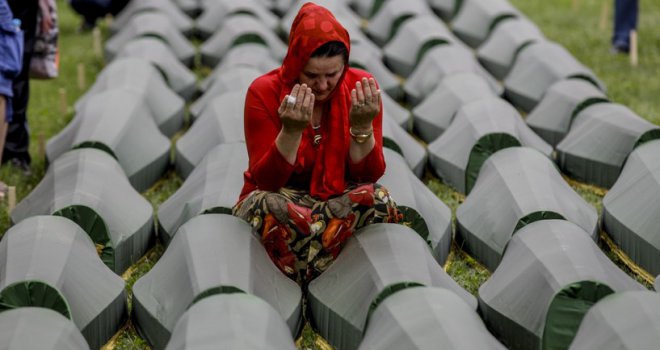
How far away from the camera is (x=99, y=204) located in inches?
133

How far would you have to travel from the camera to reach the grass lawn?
3.43 metres

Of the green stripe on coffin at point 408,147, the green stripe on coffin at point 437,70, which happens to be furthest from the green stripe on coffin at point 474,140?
the green stripe on coffin at point 437,70

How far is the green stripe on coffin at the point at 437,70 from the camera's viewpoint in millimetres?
4969

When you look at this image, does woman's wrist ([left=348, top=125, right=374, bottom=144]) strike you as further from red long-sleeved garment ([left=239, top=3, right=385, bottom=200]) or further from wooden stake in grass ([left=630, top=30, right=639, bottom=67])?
wooden stake in grass ([left=630, top=30, right=639, bottom=67])

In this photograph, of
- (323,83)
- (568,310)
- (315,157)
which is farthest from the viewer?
(315,157)

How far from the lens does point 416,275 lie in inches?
110

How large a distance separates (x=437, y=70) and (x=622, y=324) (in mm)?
2692

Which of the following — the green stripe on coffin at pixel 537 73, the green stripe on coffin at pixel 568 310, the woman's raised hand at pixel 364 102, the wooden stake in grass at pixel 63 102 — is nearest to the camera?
the green stripe on coffin at pixel 568 310

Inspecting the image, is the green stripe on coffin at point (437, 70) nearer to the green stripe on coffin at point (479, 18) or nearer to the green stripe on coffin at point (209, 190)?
the green stripe on coffin at point (479, 18)

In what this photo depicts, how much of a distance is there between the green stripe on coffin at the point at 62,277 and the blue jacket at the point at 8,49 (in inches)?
33.8

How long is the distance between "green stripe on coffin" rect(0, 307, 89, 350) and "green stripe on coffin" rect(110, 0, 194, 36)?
12.9 feet

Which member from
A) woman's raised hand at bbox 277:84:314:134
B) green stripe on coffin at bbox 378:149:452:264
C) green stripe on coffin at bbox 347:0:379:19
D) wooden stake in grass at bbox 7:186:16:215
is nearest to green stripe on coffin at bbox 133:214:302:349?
woman's raised hand at bbox 277:84:314:134

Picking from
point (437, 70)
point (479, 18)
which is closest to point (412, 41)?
point (437, 70)

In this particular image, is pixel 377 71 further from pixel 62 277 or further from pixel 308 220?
pixel 62 277
